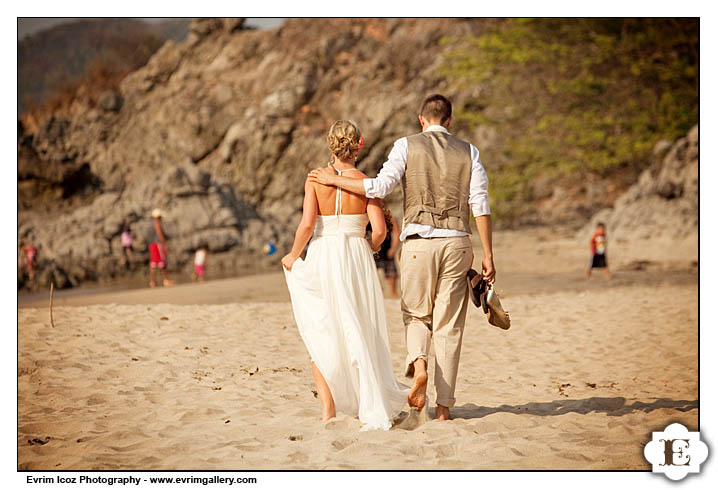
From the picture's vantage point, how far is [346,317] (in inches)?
193

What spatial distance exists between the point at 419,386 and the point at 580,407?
1.87 metres

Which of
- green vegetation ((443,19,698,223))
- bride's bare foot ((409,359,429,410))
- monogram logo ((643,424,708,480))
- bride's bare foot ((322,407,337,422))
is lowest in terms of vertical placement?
monogram logo ((643,424,708,480))

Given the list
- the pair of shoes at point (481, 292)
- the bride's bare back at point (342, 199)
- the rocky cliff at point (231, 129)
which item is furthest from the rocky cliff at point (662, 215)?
the bride's bare back at point (342, 199)

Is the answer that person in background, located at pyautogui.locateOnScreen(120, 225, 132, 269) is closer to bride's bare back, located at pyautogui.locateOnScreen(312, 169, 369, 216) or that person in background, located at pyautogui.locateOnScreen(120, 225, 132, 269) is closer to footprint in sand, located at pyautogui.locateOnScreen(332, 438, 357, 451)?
bride's bare back, located at pyautogui.locateOnScreen(312, 169, 369, 216)

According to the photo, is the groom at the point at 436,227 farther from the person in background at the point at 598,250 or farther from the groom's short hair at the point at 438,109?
the person in background at the point at 598,250

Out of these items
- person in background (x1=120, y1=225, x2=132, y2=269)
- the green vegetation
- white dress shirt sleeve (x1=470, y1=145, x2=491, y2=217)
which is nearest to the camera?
white dress shirt sleeve (x1=470, y1=145, x2=491, y2=217)

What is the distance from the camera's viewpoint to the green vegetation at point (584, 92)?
2311 centimetres

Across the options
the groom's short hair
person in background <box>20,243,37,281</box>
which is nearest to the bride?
the groom's short hair

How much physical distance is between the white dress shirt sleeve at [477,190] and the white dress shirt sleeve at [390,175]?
447 mm

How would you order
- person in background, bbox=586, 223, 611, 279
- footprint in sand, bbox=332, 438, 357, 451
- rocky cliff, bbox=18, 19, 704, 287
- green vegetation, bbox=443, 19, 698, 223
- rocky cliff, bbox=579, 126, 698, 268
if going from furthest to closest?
rocky cliff, bbox=18, 19, 704, 287 < green vegetation, bbox=443, 19, 698, 223 < rocky cliff, bbox=579, 126, 698, 268 < person in background, bbox=586, 223, 611, 279 < footprint in sand, bbox=332, 438, 357, 451

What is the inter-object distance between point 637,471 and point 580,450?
13.3 inches

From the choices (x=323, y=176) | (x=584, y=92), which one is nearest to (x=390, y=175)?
(x=323, y=176)

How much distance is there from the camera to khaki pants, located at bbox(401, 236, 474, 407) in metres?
4.93
